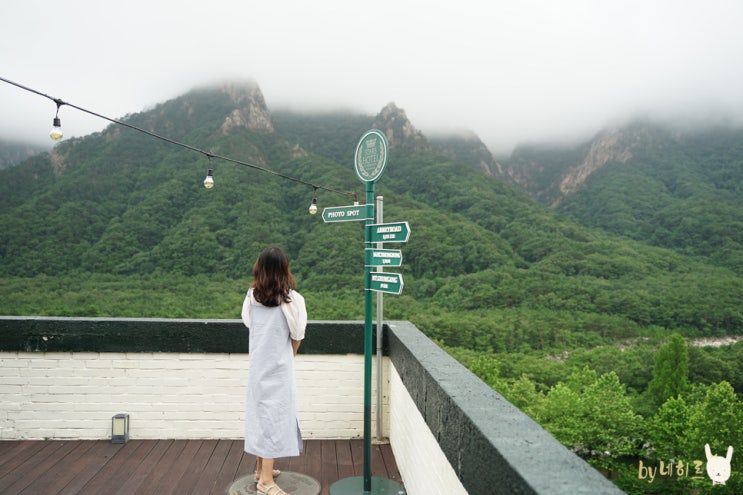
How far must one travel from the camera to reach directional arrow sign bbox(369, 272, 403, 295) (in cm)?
268

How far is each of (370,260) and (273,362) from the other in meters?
0.78

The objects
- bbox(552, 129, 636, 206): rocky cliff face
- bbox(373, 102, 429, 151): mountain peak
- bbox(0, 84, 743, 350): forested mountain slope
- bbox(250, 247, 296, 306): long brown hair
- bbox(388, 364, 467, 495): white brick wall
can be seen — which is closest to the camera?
bbox(388, 364, 467, 495): white brick wall

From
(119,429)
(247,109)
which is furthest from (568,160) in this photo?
(119,429)

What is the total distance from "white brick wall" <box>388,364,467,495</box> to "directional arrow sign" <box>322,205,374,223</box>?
1056mm

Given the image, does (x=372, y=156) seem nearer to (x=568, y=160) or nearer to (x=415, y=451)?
(x=415, y=451)

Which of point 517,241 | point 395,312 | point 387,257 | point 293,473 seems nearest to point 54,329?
point 293,473

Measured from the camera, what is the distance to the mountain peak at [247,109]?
223ft

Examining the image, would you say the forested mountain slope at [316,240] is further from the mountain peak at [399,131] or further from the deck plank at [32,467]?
the deck plank at [32,467]

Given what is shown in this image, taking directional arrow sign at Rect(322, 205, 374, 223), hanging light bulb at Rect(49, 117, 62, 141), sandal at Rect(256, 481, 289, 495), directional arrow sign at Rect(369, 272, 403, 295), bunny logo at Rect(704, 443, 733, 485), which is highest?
hanging light bulb at Rect(49, 117, 62, 141)

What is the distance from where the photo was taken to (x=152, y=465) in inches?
125

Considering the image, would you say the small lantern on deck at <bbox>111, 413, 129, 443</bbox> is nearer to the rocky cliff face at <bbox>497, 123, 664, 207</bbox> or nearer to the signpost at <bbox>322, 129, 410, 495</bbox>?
the signpost at <bbox>322, 129, 410, 495</bbox>

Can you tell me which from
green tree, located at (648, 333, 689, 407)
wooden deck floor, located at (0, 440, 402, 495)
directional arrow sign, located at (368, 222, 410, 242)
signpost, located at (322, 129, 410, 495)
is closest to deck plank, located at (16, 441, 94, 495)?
wooden deck floor, located at (0, 440, 402, 495)

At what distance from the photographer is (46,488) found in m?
2.83

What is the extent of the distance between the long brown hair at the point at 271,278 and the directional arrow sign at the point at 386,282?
49 centimetres
